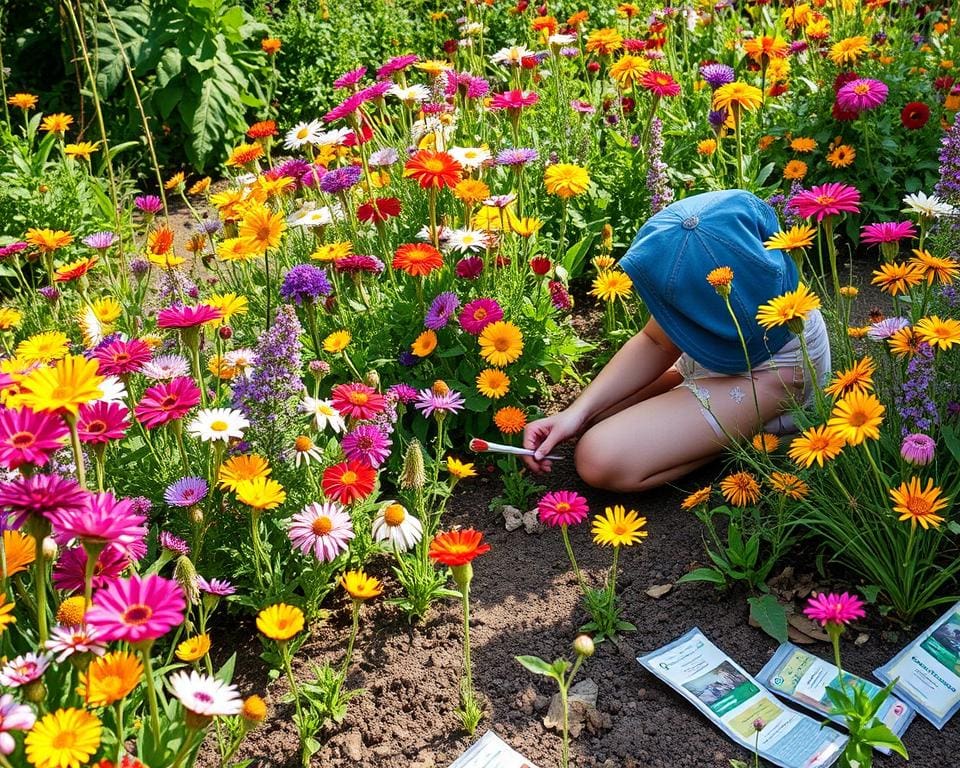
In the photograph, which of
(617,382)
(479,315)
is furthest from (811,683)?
(479,315)

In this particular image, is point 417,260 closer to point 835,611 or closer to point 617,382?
point 617,382

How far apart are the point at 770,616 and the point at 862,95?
1981 mm

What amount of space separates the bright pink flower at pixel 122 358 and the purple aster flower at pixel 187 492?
0.27m

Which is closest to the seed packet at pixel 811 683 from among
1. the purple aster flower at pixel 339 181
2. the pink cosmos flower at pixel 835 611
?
the pink cosmos flower at pixel 835 611

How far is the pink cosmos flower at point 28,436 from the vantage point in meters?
1.34

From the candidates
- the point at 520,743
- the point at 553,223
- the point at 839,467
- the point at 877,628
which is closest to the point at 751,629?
the point at 877,628

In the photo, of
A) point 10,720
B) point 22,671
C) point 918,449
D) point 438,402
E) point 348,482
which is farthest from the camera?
point 438,402

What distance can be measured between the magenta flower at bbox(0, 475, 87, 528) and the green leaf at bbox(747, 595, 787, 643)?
4.76ft

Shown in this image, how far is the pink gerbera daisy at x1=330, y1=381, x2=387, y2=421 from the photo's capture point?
2.22 m

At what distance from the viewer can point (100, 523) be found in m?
1.35

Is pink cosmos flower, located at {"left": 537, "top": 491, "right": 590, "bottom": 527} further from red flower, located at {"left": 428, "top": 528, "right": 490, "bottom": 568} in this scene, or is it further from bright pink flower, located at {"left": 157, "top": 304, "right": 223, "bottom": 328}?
bright pink flower, located at {"left": 157, "top": 304, "right": 223, "bottom": 328}

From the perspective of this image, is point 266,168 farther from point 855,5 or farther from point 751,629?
point 751,629

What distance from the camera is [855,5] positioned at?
174 inches

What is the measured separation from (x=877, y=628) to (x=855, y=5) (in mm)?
3324
